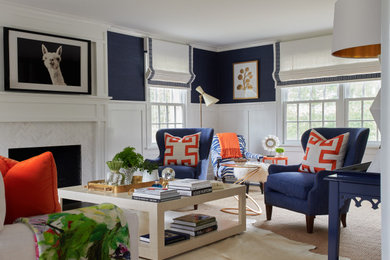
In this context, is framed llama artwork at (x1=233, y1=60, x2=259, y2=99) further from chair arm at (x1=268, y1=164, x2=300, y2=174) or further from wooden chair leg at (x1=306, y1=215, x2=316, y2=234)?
wooden chair leg at (x1=306, y1=215, x2=316, y2=234)

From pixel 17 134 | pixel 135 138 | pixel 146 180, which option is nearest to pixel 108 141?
pixel 135 138

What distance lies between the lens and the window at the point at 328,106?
6.29 meters

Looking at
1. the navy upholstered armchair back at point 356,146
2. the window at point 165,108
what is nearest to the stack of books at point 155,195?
the navy upholstered armchair back at point 356,146

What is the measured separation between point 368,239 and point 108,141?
380 cm

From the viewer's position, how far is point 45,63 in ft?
17.5

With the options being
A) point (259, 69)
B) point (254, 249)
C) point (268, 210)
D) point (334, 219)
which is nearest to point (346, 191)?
point (334, 219)

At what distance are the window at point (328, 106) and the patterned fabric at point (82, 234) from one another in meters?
5.14

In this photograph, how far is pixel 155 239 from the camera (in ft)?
9.99

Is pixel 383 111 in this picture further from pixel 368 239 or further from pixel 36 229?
pixel 368 239

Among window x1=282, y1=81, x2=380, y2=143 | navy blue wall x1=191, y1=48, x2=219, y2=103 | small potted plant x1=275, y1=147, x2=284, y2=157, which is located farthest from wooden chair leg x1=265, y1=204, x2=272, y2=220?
navy blue wall x1=191, y1=48, x2=219, y2=103

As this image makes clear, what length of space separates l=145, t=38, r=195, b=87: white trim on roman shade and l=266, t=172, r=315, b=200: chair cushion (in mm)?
→ 3131

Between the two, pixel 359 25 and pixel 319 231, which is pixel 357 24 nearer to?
pixel 359 25

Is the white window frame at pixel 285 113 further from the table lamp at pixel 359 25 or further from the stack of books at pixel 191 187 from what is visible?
the table lamp at pixel 359 25

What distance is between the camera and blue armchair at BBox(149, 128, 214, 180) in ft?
16.6
